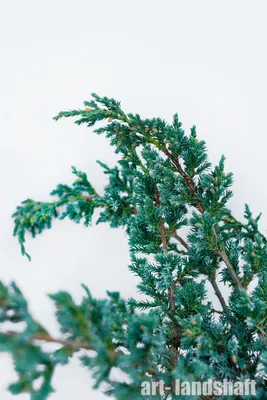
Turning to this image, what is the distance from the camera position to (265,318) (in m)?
0.61

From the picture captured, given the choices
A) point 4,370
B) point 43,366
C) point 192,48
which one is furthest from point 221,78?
point 4,370

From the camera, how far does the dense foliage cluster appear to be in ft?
1.38

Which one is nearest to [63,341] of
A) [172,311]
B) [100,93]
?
[172,311]

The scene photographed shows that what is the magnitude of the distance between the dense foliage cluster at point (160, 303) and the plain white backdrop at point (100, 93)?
28cm

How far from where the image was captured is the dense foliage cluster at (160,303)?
0.42 meters

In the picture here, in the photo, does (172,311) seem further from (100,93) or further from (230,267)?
(100,93)

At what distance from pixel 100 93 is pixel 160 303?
32.7 inches

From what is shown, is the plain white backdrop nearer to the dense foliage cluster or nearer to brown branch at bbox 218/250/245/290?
the dense foliage cluster

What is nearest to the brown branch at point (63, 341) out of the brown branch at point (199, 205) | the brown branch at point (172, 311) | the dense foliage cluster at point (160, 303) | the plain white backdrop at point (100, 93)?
the dense foliage cluster at point (160, 303)

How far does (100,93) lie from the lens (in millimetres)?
1249

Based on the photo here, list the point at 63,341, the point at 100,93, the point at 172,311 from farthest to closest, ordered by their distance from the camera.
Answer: the point at 100,93 < the point at 172,311 < the point at 63,341

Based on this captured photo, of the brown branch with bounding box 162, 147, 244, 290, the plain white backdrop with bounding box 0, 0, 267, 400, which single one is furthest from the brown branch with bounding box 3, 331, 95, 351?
the plain white backdrop with bounding box 0, 0, 267, 400

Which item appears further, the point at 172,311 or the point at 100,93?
the point at 100,93

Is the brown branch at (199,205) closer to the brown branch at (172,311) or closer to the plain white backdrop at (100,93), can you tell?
the brown branch at (172,311)
